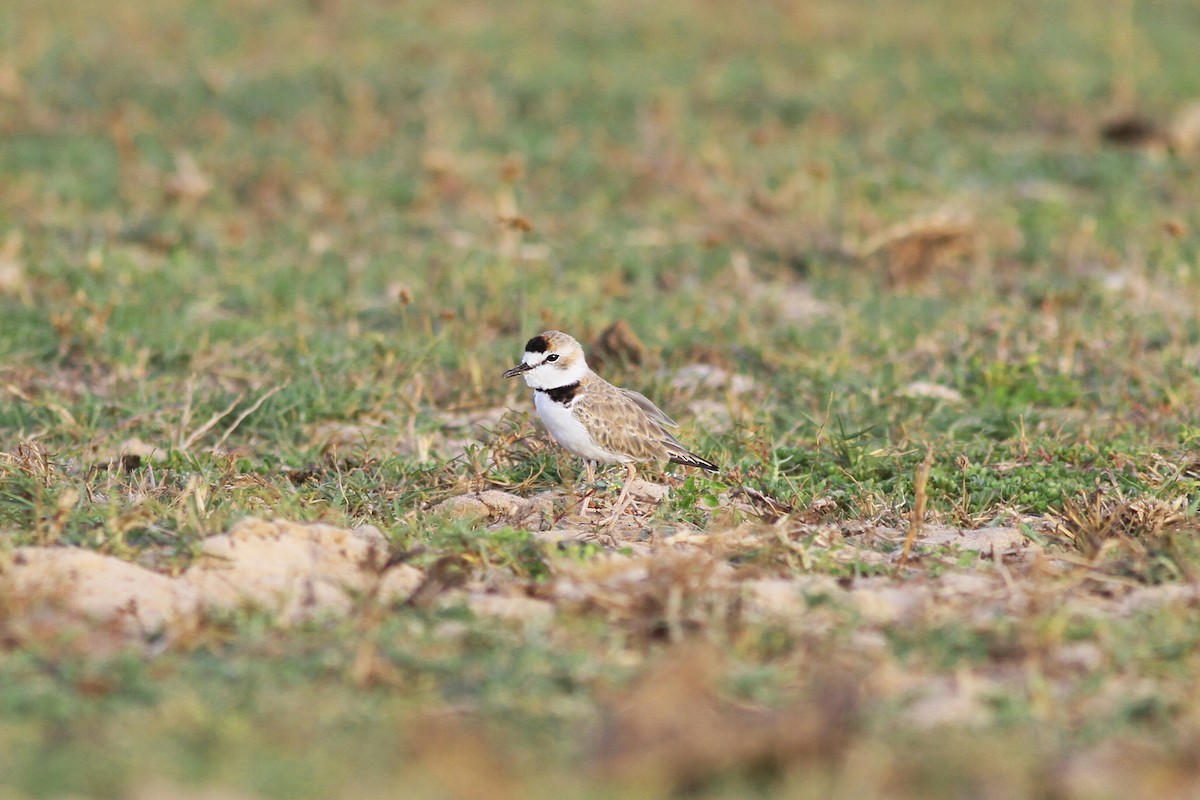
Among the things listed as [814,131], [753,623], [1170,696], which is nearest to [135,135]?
[814,131]

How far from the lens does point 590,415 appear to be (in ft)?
18.3

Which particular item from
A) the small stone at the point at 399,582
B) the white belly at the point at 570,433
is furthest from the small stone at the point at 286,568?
the white belly at the point at 570,433

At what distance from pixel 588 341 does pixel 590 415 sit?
2.19 m

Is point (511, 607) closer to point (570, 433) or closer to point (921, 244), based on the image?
point (570, 433)

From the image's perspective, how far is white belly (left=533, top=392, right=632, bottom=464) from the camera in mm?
5539

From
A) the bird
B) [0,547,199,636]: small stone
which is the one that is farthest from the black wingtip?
[0,547,199,636]: small stone

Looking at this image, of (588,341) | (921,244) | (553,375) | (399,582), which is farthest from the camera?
(921,244)

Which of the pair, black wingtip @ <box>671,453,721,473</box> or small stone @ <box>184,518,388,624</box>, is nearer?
small stone @ <box>184,518,388,624</box>

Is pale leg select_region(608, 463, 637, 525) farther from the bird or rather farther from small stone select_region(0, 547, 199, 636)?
small stone select_region(0, 547, 199, 636)

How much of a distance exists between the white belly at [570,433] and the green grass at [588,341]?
18cm

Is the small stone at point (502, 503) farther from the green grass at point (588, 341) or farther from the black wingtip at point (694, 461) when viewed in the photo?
the black wingtip at point (694, 461)

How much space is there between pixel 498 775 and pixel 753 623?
3.58 feet

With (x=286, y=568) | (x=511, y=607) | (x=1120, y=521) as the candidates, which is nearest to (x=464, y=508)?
(x=286, y=568)

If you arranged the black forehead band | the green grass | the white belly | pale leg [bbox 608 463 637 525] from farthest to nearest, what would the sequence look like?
the black forehead band < the white belly < pale leg [bbox 608 463 637 525] < the green grass
